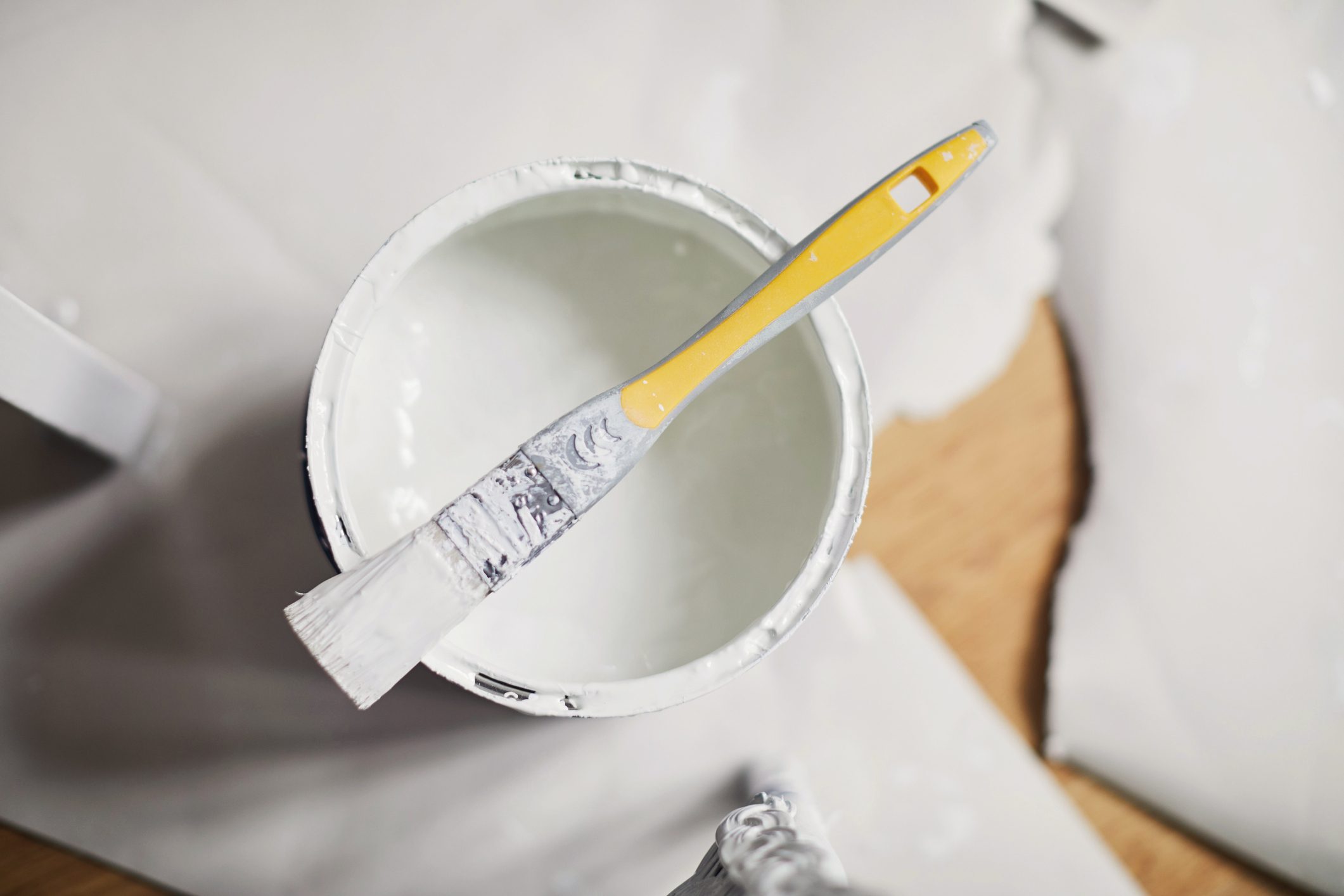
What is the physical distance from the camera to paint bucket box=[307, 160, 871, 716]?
411 millimetres

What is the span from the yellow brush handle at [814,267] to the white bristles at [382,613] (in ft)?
0.40

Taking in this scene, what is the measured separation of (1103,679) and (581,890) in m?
0.43

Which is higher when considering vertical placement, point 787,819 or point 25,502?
point 25,502

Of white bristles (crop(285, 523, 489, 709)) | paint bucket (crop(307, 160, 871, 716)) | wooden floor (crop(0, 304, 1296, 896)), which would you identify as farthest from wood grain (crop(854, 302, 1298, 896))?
white bristles (crop(285, 523, 489, 709))

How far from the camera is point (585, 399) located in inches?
21.9

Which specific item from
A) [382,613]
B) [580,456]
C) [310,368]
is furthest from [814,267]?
[310,368]

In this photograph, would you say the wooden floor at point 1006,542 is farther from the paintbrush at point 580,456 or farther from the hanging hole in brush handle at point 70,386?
the hanging hole in brush handle at point 70,386

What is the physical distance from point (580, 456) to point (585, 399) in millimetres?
157

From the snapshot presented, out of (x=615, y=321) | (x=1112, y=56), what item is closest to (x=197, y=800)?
(x=615, y=321)

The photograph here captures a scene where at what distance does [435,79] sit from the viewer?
62 cm

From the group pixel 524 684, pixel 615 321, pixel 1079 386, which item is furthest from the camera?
pixel 1079 386

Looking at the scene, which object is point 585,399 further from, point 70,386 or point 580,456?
point 70,386

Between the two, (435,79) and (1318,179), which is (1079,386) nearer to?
(1318,179)

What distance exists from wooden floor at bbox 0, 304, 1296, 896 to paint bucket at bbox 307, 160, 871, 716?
0.57ft
